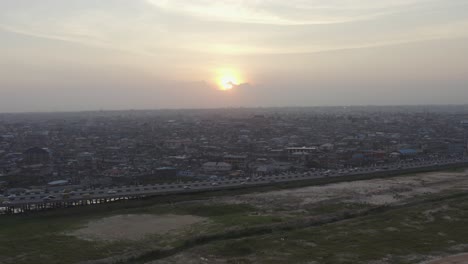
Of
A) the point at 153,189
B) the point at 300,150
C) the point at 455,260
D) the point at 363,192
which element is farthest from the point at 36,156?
the point at 455,260

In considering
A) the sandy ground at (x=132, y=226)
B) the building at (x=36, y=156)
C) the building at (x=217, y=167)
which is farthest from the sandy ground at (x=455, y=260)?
Result: the building at (x=36, y=156)

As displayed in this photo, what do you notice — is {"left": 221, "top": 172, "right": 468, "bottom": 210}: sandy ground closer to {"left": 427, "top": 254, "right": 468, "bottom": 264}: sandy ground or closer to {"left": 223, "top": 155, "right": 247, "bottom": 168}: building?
{"left": 427, "top": 254, "right": 468, "bottom": 264}: sandy ground

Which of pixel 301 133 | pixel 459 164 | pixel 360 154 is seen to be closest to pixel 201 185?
pixel 360 154

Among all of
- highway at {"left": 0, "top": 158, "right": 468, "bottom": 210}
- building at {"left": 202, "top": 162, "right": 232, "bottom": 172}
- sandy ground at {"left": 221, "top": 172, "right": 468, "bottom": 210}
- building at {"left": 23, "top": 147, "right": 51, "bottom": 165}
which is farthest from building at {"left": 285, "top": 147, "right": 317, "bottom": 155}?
building at {"left": 23, "top": 147, "right": 51, "bottom": 165}

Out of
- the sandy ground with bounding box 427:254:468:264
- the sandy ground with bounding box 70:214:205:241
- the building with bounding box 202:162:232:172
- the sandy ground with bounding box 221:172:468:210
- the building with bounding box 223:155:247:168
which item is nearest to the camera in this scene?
the sandy ground with bounding box 427:254:468:264

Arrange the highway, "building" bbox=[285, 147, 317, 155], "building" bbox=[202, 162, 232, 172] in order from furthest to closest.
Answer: "building" bbox=[285, 147, 317, 155] < "building" bbox=[202, 162, 232, 172] < the highway

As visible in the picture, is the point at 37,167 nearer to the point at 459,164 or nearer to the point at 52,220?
the point at 52,220
